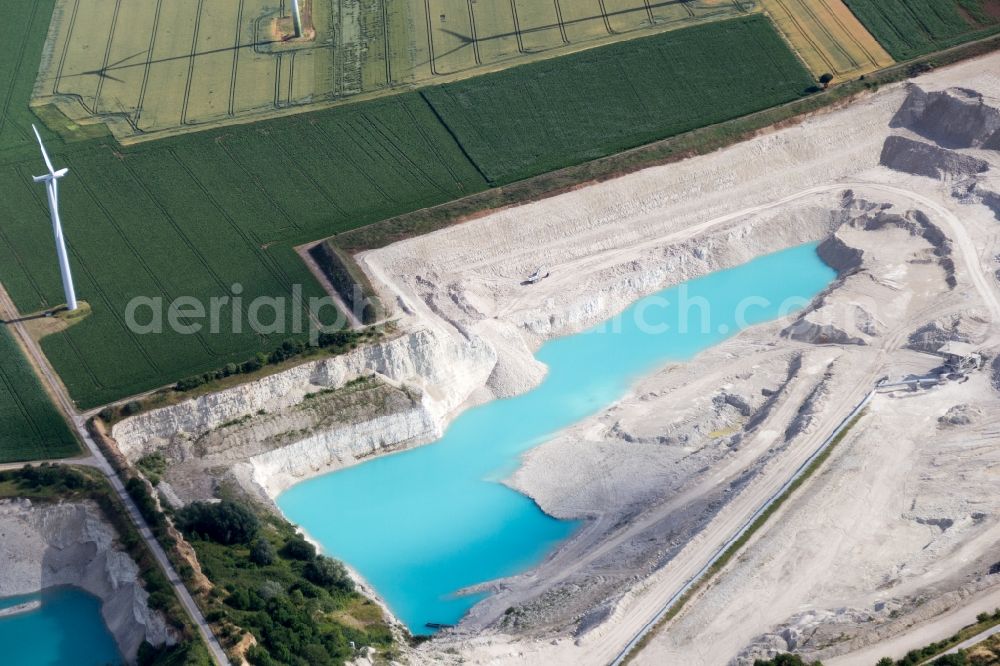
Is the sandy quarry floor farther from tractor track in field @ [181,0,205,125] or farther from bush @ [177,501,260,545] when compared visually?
tractor track in field @ [181,0,205,125]

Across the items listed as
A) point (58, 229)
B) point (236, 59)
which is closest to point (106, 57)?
point (236, 59)

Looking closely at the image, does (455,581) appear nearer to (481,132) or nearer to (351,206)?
(351,206)

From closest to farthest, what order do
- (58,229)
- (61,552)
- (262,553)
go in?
1. (262,553)
2. (61,552)
3. (58,229)

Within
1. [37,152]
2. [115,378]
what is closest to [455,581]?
[115,378]

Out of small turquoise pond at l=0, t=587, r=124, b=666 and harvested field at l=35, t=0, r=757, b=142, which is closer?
small turquoise pond at l=0, t=587, r=124, b=666

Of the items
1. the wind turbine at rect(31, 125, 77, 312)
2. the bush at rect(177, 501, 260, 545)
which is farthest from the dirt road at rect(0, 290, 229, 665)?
the wind turbine at rect(31, 125, 77, 312)

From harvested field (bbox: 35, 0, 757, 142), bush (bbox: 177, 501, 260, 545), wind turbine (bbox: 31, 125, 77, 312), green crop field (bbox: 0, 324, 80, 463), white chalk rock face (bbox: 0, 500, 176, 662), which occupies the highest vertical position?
harvested field (bbox: 35, 0, 757, 142)

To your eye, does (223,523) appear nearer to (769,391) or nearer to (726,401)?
(726,401)
